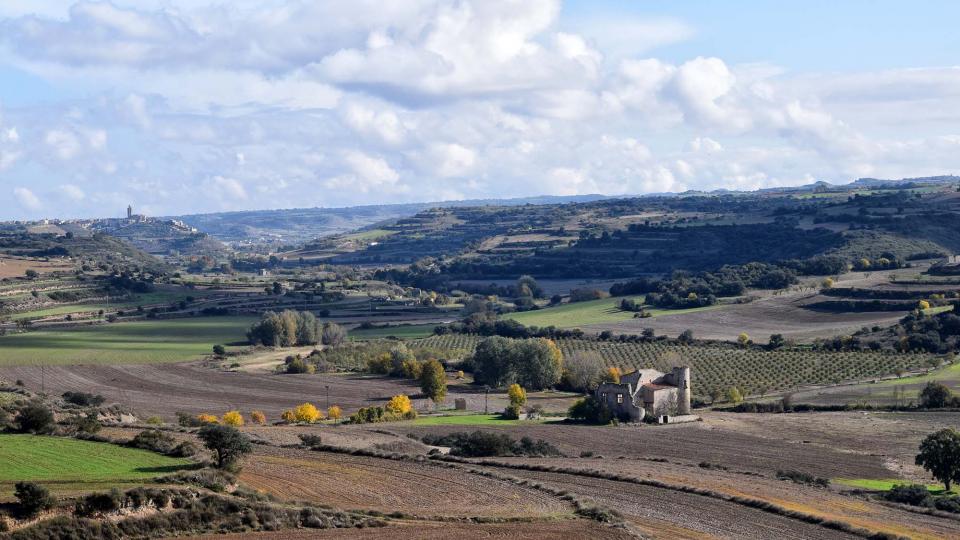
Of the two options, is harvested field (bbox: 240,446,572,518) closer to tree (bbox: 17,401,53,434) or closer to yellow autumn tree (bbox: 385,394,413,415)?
tree (bbox: 17,401,53,434)

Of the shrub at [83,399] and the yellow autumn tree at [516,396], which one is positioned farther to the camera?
the yellow autumn tree at [516,396]

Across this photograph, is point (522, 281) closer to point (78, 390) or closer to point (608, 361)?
point (608, 361)

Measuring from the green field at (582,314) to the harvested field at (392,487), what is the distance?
260ft

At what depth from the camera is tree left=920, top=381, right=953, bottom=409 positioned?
75.0 metres

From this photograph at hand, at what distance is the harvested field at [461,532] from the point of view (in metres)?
34.7

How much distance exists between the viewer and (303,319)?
12394 cm

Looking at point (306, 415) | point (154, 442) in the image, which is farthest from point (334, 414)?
point (154, 442)

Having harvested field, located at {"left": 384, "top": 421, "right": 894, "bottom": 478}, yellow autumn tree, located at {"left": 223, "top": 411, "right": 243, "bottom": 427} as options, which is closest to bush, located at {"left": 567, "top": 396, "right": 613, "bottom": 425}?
harvested field, located at {"left": 384, "top": 421, "right": 894, "bottom": 478}

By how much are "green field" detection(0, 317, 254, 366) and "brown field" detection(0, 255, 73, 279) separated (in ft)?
129

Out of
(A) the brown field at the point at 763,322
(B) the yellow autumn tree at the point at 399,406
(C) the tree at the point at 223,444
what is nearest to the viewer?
(C) the tree at the point at 223,444

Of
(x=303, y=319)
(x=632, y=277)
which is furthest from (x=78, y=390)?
(x=632, y=277)

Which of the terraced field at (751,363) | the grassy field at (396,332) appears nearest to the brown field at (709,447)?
the terraced field at (751,363)

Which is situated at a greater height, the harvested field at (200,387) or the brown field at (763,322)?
the brown field at (763,322)

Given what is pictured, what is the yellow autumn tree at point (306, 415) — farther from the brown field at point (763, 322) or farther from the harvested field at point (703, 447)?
the brown field at point (763, 322)
